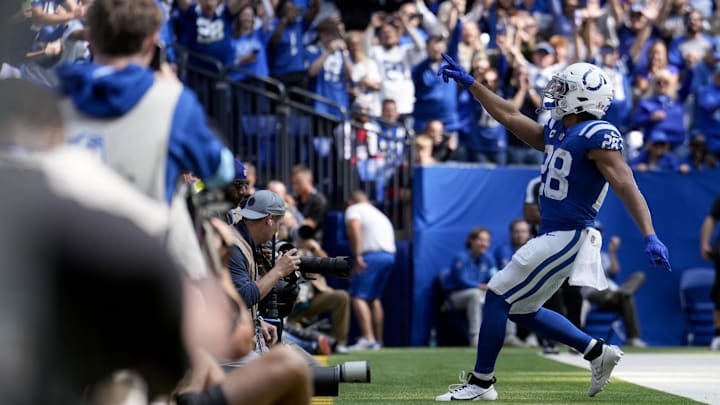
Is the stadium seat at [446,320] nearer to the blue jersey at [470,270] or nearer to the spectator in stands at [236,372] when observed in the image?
the blue jersey at [470,270]

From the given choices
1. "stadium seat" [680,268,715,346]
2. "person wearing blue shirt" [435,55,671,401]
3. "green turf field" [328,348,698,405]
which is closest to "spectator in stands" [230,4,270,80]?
"green turf field" [328,348,698,405]

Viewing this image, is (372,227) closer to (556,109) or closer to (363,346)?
(363,346)

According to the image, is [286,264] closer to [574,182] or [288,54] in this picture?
[574,182]

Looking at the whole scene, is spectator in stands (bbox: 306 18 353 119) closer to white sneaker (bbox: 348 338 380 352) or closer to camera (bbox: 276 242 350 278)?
white sneaker (bbox: 348 338 380 352)

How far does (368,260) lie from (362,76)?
2.54 m

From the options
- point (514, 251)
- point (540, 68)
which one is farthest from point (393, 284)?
point (540, 68)

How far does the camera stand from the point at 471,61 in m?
17.4

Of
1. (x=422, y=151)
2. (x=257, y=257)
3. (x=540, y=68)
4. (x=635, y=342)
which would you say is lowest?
(x=635, y=342)

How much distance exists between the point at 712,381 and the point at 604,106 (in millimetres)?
2796

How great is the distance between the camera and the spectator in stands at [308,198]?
1596cm

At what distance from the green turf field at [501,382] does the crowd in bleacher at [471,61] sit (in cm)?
410

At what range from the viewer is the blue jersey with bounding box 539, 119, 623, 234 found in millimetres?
8617

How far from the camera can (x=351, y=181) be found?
17.1 m

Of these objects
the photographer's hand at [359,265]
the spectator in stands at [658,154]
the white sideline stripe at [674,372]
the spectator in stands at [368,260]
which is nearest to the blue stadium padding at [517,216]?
the spectator in stands at [658,154]
